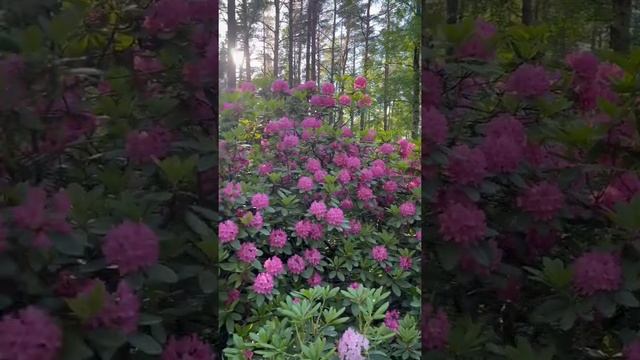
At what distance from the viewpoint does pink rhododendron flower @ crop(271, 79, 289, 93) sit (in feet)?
4.67

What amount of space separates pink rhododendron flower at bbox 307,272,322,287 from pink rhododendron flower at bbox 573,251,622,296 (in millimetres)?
544

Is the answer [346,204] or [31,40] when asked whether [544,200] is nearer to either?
[346,204]

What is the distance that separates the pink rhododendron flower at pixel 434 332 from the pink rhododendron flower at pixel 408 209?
0.23 metres

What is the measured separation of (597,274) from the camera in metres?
1.32

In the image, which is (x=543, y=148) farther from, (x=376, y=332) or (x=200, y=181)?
(x=200, y=181)

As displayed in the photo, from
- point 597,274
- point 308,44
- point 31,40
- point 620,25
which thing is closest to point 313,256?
point 308,44

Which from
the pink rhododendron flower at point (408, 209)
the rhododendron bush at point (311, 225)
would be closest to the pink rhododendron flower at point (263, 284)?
the rhododendron bush at point (311, 225)

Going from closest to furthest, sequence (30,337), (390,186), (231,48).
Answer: (30,337), (231,48), (390,186)

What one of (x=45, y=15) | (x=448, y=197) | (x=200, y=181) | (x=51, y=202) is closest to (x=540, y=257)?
(x=448, y=197)

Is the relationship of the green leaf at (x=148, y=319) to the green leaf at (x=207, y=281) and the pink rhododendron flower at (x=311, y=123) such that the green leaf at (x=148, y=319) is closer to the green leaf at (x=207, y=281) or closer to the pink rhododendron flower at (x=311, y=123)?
the green leaf at (x=207, y=281)

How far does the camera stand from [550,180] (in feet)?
4.89

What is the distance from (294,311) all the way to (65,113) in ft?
2.06

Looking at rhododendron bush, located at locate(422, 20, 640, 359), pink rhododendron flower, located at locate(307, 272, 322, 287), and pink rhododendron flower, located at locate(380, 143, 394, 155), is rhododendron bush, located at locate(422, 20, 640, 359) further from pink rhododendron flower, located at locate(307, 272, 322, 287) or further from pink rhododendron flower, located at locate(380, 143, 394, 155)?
pink rhododendron flower, located at locate(307, 272, 322, 287)

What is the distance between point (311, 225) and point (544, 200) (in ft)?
1.70
